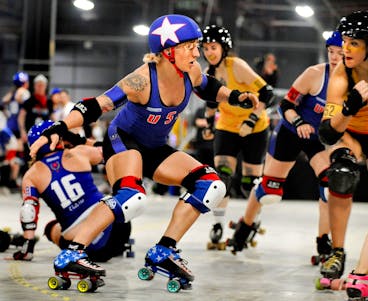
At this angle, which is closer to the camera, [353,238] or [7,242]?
[7,242]

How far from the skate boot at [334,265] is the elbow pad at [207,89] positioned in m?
1.10

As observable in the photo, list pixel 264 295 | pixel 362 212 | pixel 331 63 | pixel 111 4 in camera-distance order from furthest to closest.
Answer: pixel 111 4 → pixel 362 212 → pixel 331 63 → pixel 264 295

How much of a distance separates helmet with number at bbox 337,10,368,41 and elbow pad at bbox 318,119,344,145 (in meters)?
0.43

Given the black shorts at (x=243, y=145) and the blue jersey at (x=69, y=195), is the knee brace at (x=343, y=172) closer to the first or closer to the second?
the blue jersey at (x=69, y=195)

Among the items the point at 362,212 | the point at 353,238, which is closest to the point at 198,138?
the point at 362,212

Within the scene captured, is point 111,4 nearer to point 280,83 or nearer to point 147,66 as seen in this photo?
point 280,83

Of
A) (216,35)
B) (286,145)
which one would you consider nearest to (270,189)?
(286,145)

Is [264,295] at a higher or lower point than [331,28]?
lower

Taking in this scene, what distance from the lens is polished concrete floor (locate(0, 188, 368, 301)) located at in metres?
4.19

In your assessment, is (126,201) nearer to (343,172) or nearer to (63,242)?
(343,172)

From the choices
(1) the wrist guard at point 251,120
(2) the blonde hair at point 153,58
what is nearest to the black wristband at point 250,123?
(1) the wrist guard at point 251,120

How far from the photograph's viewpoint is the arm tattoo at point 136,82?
4.29m

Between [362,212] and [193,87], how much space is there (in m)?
6.74

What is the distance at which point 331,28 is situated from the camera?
18.9 m
